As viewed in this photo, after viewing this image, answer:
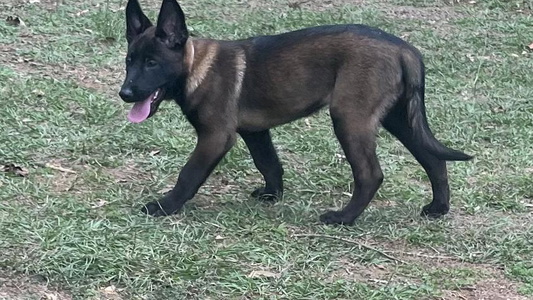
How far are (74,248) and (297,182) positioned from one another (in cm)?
197

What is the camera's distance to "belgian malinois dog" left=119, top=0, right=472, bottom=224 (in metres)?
5.71

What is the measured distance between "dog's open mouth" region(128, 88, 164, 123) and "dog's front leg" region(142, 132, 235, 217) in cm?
32

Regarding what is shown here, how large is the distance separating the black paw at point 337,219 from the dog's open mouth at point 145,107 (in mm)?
1187

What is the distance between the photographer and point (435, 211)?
6.14 meters

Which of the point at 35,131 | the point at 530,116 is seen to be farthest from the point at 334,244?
the point at 530,116

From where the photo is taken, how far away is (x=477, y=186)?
22.1ft

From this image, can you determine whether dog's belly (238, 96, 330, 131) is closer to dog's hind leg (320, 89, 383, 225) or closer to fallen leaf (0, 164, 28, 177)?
dog's hind leg (320, 89, 383, 225)

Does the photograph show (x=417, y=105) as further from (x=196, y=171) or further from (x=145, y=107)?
(x=145, y=107)

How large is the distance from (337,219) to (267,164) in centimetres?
69

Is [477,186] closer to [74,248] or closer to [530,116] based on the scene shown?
[530,116]

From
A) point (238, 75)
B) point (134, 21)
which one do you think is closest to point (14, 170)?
point (134, 21)

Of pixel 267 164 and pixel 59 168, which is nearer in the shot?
pixel 267 164

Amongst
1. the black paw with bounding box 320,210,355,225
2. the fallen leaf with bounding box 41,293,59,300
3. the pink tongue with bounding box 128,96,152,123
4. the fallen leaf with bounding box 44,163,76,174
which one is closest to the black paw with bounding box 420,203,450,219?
the black paw with bounding box 320,210,355,225

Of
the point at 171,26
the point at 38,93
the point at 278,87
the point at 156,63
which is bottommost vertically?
the point at 38,93
